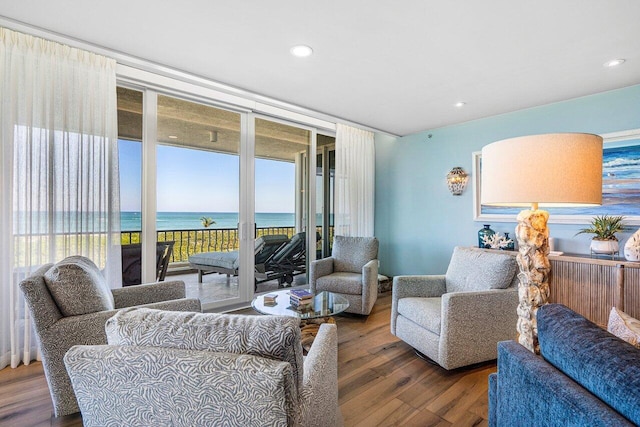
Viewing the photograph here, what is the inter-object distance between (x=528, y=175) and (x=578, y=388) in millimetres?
814

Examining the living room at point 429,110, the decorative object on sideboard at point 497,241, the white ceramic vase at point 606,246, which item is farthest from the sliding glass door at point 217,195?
the white ceramic vase at point 606,246

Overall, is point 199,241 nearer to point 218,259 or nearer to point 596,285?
point 218,259

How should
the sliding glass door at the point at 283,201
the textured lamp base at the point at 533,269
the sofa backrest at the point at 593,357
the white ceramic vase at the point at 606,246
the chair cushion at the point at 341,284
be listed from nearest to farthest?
1. the sofa backrest at the point at 593,357
2. the textured lamp base at the point at 533,269
3. the white ceramic vase at the point at 606,246
4. the chair cushion at the point at 341,284
5. the sliding glass door at the point at 283,201

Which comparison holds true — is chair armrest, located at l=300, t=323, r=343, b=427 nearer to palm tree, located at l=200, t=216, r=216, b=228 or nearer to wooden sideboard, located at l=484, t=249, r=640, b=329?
palm tree, located at l=200, t=216, r=216, b=228

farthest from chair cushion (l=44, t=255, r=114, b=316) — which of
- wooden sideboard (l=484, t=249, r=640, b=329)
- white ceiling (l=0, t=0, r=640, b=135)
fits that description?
wooden sideboard (l=484, t=249, r=640, b=329)

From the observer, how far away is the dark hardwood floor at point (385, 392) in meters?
1.74

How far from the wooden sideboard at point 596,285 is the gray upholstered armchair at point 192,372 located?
128 inches

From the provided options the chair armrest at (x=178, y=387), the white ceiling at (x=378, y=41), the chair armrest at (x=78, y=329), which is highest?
the white ceiling at (x=378, y=41)

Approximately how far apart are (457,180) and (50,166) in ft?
14.4

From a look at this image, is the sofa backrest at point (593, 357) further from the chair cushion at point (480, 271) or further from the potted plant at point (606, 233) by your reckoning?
the potted plant at point (606, 233)

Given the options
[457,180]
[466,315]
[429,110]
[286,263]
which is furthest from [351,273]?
[429,110]

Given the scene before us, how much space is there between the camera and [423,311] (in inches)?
95.5

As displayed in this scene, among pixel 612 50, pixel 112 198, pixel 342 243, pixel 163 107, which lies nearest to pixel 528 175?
pixel 612 50

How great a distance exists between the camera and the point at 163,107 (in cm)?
318
